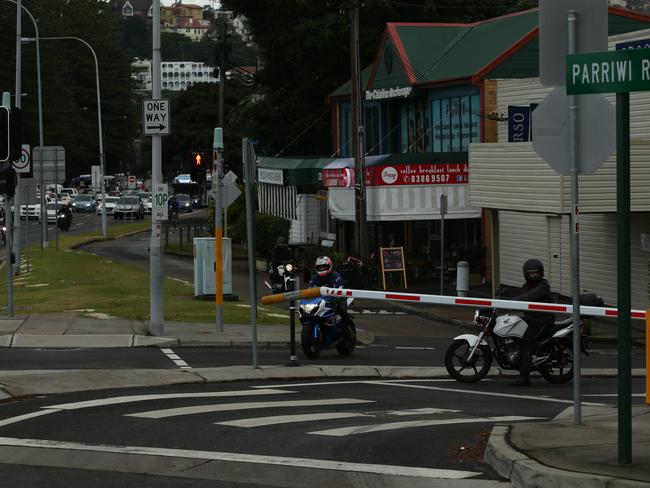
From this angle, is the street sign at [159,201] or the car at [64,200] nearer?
the street sign at [159,201]

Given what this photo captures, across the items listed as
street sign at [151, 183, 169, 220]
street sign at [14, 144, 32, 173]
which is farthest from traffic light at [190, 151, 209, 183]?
street sign at [14, 144, 32, 173]

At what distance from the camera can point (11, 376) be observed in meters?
16.6

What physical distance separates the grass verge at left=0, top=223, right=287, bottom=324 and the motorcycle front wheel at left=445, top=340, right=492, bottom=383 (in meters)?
8.86

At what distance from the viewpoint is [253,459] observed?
11.0 meters

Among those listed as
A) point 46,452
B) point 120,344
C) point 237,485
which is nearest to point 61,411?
point 46,452

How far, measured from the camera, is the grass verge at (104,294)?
27219mm

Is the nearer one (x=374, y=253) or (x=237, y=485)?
(x=237, y=485)

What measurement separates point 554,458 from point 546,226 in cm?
2592

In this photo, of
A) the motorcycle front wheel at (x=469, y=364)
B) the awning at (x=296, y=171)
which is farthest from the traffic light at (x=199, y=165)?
the awning at (x=296, y=171)

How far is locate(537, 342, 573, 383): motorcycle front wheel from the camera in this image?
57.6 ft

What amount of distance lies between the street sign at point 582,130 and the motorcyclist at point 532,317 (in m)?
6.06

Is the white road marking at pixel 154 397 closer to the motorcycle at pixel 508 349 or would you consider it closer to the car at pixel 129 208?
the motorcycle at pixel 508 349

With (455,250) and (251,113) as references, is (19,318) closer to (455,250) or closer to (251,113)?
(455,250)

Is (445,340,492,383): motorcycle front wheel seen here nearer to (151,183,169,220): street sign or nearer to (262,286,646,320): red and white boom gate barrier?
(262,286,646,320): red and white boom gate barrier
